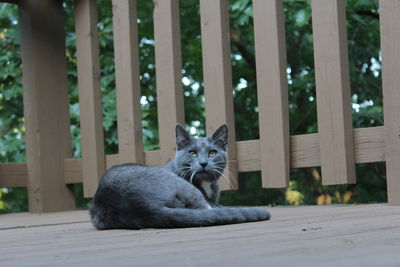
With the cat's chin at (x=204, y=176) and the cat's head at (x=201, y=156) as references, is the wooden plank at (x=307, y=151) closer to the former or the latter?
the cat's head at (x=201, y=156)

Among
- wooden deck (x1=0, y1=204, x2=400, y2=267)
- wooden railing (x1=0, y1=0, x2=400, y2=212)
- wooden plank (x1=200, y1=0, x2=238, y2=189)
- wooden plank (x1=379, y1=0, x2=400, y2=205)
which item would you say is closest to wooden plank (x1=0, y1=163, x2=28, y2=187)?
wooden railing (x1=0, y1=0, x2=400, y2=212)

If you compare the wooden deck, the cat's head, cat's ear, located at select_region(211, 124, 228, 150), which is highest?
cat's ear, located at select_region(211, 124, 228, 150)

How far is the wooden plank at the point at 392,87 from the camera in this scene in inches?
112

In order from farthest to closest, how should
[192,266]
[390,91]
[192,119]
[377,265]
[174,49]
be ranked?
[192,119], [174,49], [390,91], [192,266], [377,265]

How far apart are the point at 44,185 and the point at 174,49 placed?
1.29m

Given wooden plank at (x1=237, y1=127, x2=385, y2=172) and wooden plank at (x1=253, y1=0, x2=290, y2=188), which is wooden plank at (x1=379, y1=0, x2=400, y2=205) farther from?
wooden plank at (x1=253, y1=0, x2=290, y2=188)

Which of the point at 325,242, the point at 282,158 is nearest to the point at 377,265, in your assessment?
the point at 325,242

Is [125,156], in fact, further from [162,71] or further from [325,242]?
[325,242]

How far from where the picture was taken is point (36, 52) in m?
4.28

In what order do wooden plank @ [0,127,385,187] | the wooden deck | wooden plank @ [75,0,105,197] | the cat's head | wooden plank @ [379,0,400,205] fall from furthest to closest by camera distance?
1. wooden plank @ [75,0,105,197]
2. the cat's head
3. wooden plank @ [0,127,385,187]
4. wooden plank @ [379,0,400,205]
5. the wooden deck

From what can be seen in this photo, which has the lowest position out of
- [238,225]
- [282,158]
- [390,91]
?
[238,225]

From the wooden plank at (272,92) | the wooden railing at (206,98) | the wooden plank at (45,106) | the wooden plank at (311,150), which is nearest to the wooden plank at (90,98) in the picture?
the wooden railing at (206,98)

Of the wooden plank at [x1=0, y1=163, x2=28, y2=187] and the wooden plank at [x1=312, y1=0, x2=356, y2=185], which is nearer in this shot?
the wooden plank at [x1=312, y1=0, x2=356, y2=185]

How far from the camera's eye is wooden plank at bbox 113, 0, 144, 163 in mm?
3863
